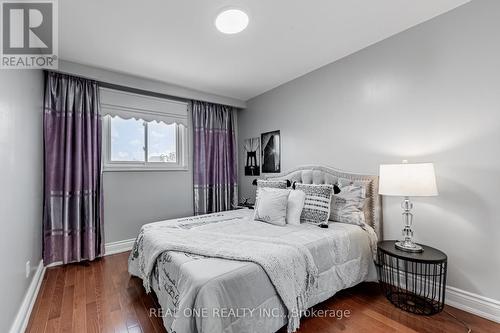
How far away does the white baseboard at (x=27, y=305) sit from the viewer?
1589 millimetres

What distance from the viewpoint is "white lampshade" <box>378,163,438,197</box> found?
1786 millimetres

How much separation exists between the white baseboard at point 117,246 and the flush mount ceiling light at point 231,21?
3.05 metres

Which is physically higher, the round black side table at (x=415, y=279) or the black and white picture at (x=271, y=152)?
the black and white picture at (x=271, y=152)

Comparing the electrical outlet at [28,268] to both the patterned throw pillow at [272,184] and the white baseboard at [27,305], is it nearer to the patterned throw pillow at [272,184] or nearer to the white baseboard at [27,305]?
the white baseboard at [27,305]

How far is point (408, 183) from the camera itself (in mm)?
1831

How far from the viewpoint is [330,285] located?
1886mm

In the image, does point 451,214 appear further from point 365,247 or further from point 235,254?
point 235,254

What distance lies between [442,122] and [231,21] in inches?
82.1

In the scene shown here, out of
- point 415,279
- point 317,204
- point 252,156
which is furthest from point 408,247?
point 252,156

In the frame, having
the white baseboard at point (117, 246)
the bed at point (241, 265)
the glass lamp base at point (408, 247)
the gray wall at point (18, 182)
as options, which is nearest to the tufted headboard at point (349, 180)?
the bed at point (241, 265)

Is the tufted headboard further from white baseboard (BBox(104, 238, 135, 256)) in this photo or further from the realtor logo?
the realtor logo

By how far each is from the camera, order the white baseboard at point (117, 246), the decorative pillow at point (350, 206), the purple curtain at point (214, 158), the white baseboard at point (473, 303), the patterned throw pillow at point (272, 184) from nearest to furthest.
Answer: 1. the white baseboard at point (473, 303)
2. the decorative pillow at point (350, 206)
3. the patterned throw pillow at point (272, 184)
4. the white baseboard at point (117, 246)
5. the purple curtain at point (214, 158)

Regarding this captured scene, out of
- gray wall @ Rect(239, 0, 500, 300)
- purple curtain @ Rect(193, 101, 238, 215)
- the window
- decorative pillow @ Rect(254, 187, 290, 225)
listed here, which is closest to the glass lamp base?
gray wall @ Rect(239, 0, 500, 300)

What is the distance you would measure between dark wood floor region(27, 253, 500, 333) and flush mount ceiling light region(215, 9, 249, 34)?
2553 millimetres
